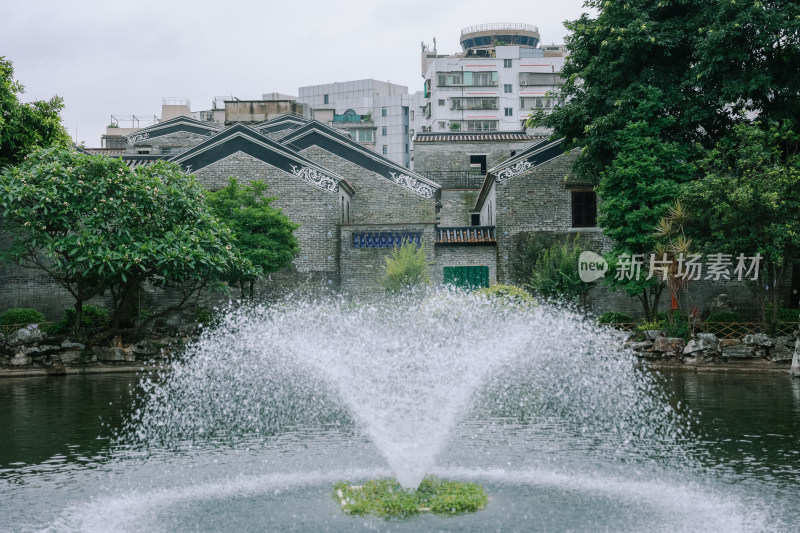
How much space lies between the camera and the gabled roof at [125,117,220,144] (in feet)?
168

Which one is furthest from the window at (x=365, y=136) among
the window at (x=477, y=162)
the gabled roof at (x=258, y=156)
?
the gabled roof at (x=258, y=156)

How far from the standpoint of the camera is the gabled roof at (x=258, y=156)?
36594 mm

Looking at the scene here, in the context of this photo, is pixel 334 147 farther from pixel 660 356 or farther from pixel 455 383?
pixel 455 383

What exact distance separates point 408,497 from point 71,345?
2080cm

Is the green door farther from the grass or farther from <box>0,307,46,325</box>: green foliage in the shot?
the grass

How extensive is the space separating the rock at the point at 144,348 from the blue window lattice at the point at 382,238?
1068 cm

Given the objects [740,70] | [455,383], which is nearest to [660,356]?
[740,70]

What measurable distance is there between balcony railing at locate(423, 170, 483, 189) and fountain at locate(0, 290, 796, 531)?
30363 mm

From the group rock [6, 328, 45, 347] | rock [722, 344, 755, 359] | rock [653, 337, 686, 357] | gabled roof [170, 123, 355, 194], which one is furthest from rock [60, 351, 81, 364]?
rock [722, 344, 755, 359]

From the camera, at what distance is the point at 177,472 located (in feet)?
40.1

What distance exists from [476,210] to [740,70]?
75.1ft

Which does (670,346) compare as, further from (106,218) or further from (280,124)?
(280,124)

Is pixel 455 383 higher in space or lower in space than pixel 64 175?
lower

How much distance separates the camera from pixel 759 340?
25766 mm
